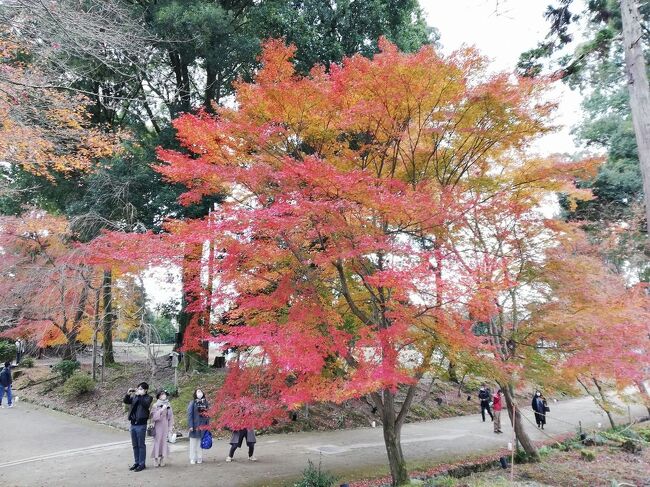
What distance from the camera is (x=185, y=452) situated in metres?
9.27

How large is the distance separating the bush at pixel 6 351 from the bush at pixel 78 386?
11.9 metres

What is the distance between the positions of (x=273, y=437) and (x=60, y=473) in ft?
18.0

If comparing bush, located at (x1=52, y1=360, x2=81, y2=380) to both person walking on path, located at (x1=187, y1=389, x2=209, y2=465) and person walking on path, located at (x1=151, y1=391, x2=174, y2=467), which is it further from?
person walking on path, located at (x1=187, y1=389, x2=209, y2=465)

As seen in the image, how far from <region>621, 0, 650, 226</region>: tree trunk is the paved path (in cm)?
780

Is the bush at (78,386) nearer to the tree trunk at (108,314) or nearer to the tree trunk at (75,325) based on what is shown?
the tree trunk at (75,325)

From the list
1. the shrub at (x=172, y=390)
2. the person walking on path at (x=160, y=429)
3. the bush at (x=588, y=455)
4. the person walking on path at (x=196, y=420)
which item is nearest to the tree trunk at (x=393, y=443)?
the person walking on path at (x=196, y=420)

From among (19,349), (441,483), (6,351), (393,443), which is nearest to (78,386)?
(393,443)

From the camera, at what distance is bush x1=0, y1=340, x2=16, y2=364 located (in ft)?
76.8

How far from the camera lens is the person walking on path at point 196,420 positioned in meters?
7.99

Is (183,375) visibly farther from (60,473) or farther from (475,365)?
(475,365)

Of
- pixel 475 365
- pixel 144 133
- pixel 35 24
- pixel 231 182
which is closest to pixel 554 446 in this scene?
pixel 475 365

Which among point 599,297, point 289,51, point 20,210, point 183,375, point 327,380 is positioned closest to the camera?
point 327,380

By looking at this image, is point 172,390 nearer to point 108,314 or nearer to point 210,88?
point 108,314

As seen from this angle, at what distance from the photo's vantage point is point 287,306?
28.5ft
